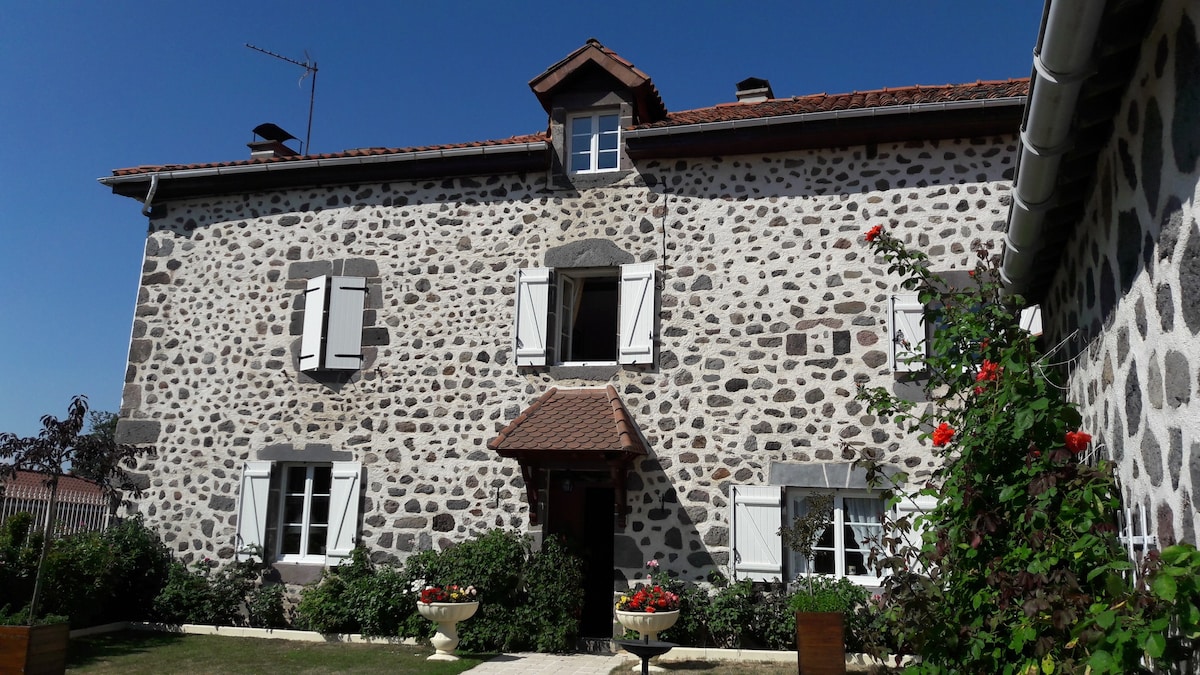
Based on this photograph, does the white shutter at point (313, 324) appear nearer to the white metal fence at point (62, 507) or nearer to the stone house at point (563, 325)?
the stone house at point (563, 325)

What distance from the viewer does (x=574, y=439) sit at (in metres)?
8.38

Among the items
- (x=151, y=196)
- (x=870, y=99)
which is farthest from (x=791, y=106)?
(x=151, y=196)

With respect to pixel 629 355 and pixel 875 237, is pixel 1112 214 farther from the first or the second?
pixel 629 355

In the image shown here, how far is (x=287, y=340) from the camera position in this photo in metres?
10.2

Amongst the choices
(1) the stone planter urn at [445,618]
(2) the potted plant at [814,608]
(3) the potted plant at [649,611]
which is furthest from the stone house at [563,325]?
(1) the stone planter urn at [445,618]

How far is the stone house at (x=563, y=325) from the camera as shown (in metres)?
8.59

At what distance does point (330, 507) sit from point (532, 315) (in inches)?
119

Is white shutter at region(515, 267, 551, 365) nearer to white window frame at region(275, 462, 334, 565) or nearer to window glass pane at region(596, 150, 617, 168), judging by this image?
window glass pane at region(596, 150, 617, 168)

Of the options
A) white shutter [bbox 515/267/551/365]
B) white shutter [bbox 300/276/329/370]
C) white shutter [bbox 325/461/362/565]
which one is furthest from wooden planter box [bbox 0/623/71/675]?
white shutter [bbox 515/267/551/365]

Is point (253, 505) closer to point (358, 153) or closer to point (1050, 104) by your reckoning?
point (358, 153)

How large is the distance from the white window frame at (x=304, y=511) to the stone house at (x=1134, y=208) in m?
7.94

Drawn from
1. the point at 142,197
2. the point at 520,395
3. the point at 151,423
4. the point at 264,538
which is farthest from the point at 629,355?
the point at 142,197

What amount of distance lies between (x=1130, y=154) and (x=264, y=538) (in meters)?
9.11

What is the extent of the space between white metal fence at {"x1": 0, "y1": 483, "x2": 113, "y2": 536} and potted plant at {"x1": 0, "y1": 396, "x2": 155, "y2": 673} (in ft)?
4.29
